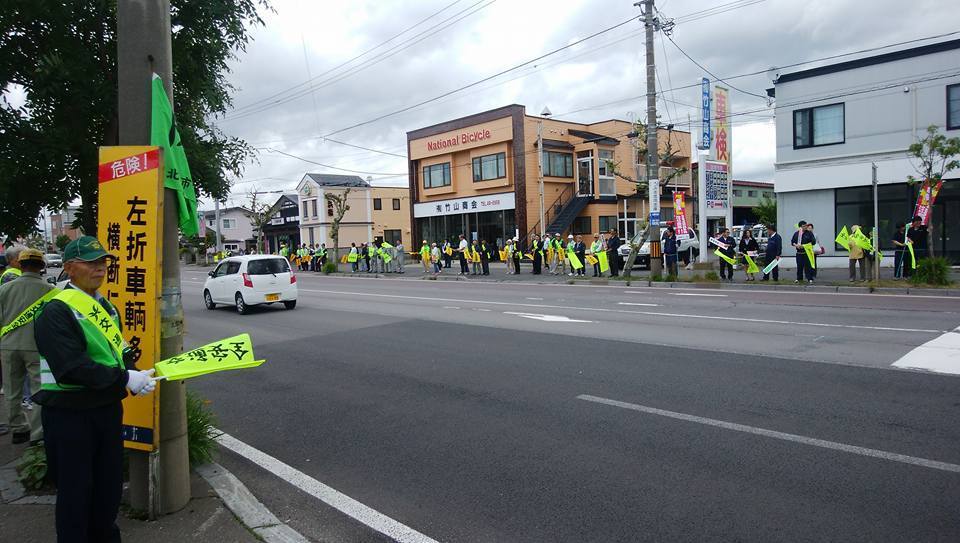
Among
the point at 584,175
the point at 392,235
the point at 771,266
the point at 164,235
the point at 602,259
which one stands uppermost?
the point at 584,175

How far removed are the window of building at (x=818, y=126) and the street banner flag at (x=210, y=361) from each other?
86.1 feet

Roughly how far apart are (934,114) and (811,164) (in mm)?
4247

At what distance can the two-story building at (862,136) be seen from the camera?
22.0 metres

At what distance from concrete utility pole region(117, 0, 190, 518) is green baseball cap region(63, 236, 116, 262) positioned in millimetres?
555

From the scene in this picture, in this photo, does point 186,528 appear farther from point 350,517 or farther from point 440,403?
point 440,403

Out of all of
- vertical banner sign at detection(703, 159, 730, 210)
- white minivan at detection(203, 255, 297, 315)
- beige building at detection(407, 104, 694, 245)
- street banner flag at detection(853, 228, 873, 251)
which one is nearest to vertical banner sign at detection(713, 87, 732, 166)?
vertical banner sign at detection(703, 159, 730, 210)

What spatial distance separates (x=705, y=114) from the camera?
24.5 metres

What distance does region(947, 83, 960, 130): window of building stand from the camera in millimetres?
21578

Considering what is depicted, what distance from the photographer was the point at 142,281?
4.01 m

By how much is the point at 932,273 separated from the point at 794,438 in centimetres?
1426

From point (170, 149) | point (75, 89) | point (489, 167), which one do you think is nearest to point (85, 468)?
point (170, 149)

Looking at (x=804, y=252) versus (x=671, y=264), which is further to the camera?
(x=671, y=264)

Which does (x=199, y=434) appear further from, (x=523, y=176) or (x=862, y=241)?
(x=523, y=176)

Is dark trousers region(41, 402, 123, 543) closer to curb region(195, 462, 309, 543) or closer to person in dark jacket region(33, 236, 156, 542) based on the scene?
person in dark jacket region(33, 236, 156, 542)
